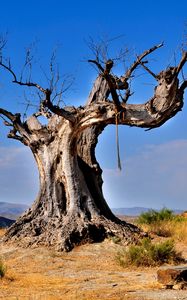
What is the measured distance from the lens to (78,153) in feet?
55.8

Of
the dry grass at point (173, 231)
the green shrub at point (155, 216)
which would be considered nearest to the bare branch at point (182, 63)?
the dry grass at point (173, 231)

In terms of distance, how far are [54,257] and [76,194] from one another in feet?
9.34

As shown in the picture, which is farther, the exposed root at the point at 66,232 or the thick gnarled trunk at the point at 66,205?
the thick gnarled trunk at the point at 66,205

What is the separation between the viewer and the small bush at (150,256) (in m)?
11.5

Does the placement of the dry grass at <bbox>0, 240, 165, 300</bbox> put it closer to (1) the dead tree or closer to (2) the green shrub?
(1) the dead tree

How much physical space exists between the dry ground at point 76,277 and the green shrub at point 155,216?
745 centimetres

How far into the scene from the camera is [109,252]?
13555 millimetres

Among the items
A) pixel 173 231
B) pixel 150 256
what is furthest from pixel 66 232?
pixel 173 231

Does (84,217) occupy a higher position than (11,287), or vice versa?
(84,217)

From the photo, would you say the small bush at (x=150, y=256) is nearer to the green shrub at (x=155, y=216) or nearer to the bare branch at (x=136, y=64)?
the bare branch at (x=136, y=64)

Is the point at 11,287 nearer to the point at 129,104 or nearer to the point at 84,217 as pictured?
the point at 84,217

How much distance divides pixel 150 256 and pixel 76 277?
6.55ft

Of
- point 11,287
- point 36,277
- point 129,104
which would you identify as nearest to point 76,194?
point 129,104

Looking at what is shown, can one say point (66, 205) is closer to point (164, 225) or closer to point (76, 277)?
point (164, 225)
